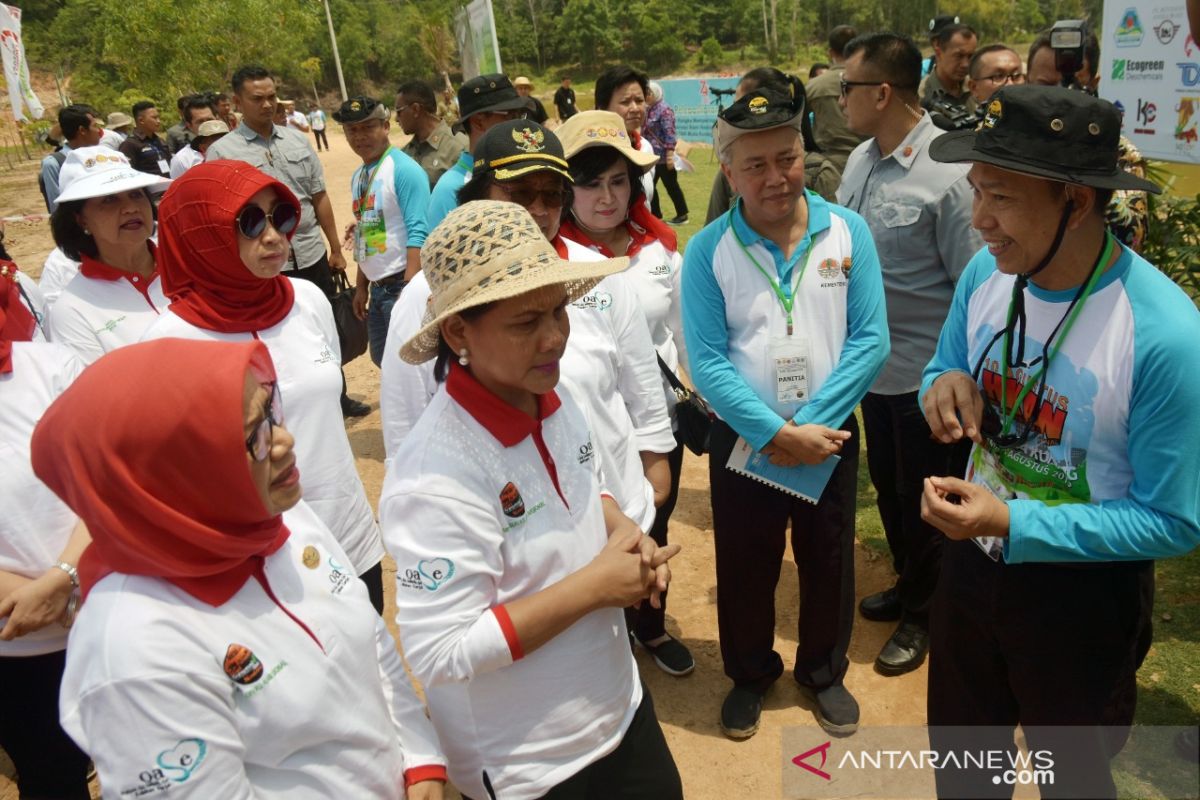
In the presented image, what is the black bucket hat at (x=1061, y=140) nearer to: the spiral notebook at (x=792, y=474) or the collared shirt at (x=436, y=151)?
the spiral notebook at (x=792, y=474)

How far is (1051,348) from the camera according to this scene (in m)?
1.94

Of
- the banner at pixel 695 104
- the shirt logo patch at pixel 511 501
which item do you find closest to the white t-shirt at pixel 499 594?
the shirt logo patch at pixel 511 501

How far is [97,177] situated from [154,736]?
9.25 ft

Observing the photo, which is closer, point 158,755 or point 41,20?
point 158,755

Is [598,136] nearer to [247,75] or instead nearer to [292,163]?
[292,163]

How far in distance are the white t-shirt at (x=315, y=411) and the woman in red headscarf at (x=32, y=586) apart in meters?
0.39

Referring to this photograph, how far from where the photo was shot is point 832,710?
3.28 metres

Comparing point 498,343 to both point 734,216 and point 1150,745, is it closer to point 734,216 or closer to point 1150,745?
point 734,216

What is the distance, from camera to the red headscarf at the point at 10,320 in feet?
8.20

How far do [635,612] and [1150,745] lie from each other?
6.76 feet

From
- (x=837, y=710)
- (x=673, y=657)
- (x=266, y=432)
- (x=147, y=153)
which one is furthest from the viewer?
(x=147, y=153)

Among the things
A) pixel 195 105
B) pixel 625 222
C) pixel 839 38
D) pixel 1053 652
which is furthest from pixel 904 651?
pixel 195 105

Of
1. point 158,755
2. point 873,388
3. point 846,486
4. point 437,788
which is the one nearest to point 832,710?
point 846,486

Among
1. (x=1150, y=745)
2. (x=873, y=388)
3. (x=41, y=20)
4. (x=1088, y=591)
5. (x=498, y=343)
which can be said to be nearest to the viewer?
(x=498, y=343)
